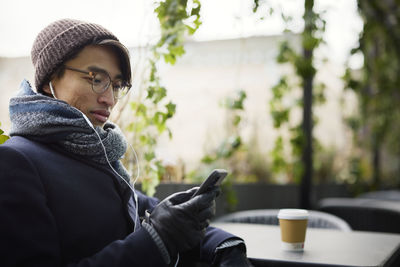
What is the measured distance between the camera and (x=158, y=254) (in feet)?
3.96

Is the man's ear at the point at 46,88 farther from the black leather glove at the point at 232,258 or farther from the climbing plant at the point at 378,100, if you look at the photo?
the climbing plant at the point at 378,100

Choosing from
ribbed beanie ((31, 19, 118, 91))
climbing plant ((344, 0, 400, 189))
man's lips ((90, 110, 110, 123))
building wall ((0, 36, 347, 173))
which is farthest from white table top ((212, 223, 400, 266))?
climbing plant ((344, 0, 400, 189))

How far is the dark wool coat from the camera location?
1.09 m

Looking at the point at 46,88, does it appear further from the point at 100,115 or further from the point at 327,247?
the point at 327,247

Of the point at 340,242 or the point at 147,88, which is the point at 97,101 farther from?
the point at 340,242

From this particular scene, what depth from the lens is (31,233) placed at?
3.59ft

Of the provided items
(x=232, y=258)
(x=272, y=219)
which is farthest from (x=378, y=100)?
(x=232, y=258)

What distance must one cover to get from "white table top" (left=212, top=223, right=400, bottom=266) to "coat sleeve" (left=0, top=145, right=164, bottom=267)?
581 millimetres

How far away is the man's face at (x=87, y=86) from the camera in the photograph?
4.62 ft

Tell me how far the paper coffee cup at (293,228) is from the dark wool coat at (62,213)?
59 cm

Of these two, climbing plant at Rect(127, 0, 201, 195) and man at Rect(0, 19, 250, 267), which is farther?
climbing plant at Rect(127, 0, 201, 195)

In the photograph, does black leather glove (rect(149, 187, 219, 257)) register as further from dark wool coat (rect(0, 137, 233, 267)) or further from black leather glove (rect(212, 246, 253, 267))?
black leather glove (rect(212, 246, 253, 267))

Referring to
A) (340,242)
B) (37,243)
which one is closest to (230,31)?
(340,242)

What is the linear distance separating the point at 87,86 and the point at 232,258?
688 mm
